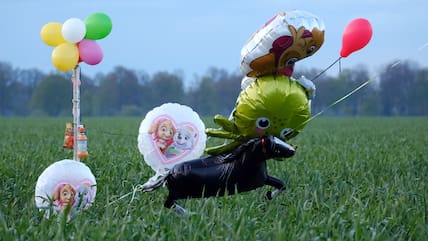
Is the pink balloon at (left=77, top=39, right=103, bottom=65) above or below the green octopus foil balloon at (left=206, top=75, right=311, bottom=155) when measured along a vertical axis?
above

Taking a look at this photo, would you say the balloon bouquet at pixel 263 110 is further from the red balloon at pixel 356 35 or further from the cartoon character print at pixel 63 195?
the cartoon character print at pixel 63 195

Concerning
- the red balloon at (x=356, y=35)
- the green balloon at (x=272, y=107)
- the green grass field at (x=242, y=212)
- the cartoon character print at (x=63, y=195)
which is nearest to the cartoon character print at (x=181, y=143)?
the green grass field at (x=242, y=212)

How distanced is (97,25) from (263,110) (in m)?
2.52

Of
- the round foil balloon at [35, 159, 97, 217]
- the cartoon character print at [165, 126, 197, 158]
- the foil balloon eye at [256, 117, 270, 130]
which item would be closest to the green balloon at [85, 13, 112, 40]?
the cartoon character print at [165, 126, 197, 158]

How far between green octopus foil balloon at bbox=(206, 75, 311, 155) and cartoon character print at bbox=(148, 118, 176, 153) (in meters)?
1.14

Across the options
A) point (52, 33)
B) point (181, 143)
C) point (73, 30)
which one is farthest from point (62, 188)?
point (52, 33)

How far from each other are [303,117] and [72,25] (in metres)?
2.59

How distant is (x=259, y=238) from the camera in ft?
12.7

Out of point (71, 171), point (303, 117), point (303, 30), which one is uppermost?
point (303, 30)

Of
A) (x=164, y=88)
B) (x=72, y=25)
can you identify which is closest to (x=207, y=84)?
(x=164, y=88)

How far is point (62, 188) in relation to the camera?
4.88m

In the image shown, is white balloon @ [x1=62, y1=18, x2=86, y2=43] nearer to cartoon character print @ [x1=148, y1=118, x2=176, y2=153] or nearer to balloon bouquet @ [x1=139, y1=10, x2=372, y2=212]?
cartoon character print @ [x1=148, y1=118, x2=176, y2=153]

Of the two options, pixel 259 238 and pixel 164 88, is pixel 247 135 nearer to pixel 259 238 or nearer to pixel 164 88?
pixel 259 238

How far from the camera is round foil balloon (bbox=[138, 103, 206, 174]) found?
18.9 ft
